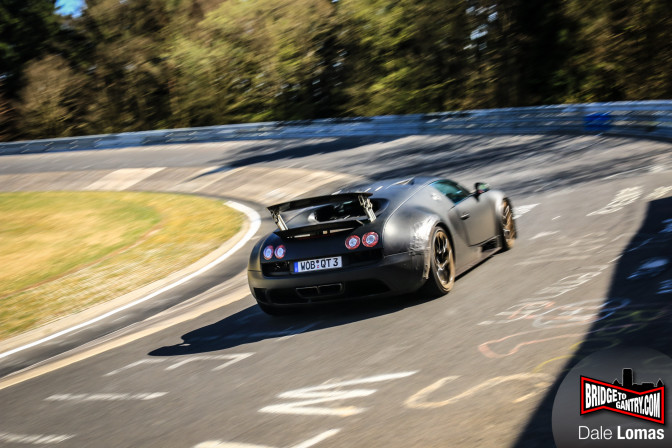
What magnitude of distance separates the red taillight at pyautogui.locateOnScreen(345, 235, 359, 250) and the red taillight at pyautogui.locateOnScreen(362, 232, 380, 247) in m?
0.06

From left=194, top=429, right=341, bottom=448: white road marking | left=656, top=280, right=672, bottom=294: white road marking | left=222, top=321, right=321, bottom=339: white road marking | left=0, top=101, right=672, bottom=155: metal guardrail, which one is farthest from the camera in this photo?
left=0, top=101, right=672, bottom=155: metal guardrail

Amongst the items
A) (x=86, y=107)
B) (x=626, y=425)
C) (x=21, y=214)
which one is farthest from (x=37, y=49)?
(x=626, y=425)

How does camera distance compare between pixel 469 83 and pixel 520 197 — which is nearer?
pixel 520 197

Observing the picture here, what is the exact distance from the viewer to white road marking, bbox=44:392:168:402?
5.84 metres

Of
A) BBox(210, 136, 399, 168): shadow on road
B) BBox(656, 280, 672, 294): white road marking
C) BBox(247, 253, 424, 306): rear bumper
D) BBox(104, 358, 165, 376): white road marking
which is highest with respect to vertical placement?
BBox(210, 136, 399, 168): shadow on road

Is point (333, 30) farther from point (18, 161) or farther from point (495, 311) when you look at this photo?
point (495, 311)

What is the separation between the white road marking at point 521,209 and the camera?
1109 centimetres

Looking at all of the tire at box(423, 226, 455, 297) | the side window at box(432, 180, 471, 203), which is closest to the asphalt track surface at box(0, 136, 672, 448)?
the tire at box(423, 226, 455, 297)

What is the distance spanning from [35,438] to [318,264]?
108 inches

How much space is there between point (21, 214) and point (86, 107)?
26.8 m

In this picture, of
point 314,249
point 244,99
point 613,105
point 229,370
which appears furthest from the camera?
point 244,99

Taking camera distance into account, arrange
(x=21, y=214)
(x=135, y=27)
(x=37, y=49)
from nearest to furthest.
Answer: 1. (x=21, y=214)
2. (x=135, y=27)
3. (x=37, y=49)

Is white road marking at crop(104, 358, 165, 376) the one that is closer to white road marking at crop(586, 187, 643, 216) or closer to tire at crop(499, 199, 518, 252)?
tire at crop(499, 199, 518, 252)

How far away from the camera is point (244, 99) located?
4012 cm
